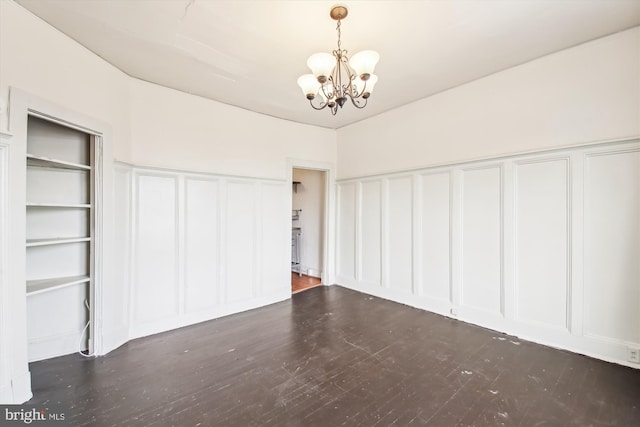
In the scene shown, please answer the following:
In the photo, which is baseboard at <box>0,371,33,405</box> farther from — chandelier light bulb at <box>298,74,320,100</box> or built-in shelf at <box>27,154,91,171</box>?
chandelier light bulb at <box>298,74,320,100</box>

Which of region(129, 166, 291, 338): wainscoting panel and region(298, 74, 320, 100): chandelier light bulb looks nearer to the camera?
region(298, 74, 320, 100): chandelier light bulb

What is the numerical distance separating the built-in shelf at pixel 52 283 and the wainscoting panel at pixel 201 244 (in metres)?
1.00

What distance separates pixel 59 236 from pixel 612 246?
5142 mm

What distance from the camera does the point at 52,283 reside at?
7.73 ft

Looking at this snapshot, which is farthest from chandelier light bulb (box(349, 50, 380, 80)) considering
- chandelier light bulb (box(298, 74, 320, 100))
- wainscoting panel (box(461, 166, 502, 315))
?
wainscoting panel (box(461, 166, 502, 315))

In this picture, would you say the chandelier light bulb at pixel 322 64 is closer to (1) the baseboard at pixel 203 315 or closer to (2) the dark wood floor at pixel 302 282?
(1) the baseboard at pixel 203 315

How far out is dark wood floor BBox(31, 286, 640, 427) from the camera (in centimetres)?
179

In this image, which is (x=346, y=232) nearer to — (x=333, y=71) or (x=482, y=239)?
(x=482, y=239)

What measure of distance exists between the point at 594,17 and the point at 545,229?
1.85m

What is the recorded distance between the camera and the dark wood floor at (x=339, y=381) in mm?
1789

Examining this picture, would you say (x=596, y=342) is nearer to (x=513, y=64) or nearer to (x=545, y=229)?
(x=545, y=229)

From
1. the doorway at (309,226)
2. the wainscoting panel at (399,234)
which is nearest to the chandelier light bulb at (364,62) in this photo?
the wainscoting panel at (399,234)

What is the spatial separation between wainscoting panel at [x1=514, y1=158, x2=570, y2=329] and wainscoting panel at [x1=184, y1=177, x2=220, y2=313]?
3.60 m

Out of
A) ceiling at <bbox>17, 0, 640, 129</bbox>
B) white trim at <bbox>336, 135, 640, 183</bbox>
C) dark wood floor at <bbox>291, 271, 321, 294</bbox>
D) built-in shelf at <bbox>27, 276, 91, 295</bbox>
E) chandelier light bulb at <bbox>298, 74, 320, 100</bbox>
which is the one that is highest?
ceiling at <bbox>17, 0, 640, 129</bbox>
